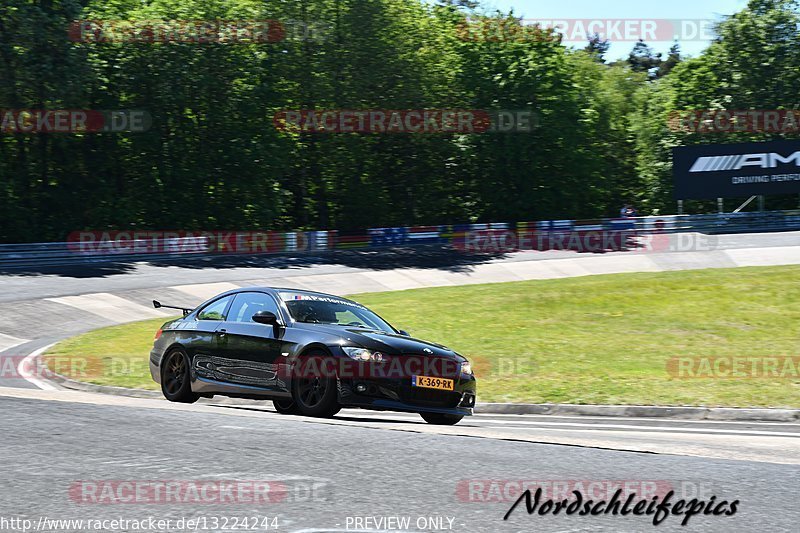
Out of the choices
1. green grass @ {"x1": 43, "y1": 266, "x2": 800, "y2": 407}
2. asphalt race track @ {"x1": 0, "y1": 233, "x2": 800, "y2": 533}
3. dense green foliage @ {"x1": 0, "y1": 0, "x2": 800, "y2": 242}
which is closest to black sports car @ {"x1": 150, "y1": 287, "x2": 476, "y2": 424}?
asphalt race track @ {"x1": 0, "y1": 233, "x2": 800, "y2": 533}

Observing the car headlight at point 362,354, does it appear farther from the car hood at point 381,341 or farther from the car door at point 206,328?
the car door at point 206,328

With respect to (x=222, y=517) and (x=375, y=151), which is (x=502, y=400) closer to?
(x=222, y=517)

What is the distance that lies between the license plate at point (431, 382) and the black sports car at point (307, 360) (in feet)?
0.04

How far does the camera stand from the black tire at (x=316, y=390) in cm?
1026

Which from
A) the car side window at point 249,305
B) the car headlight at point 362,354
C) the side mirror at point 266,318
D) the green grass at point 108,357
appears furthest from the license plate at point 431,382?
the green grass at point 108,357

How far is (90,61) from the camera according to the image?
43.4m

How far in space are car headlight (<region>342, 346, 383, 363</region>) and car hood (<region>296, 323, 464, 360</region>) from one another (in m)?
0.06

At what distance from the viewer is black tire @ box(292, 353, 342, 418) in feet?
33.7

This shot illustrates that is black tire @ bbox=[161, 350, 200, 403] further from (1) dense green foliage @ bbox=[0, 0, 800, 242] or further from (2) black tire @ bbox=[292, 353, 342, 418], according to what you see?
(1) dense green foliage @ bbox=[0, 0, 800, 242]

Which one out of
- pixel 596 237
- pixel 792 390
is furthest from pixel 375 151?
pixel 792 390

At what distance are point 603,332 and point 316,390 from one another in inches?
469

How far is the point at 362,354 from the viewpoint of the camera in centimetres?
1026

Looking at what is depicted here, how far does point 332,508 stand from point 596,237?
136ft

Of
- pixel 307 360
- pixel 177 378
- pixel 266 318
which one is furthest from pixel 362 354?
pixel 177 378
